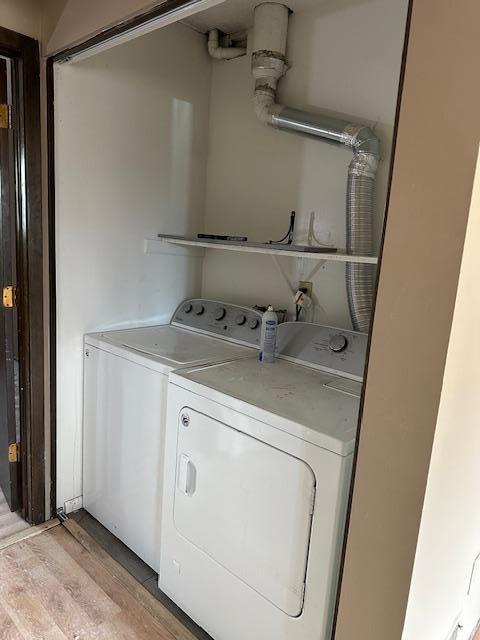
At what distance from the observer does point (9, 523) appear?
2176 mm

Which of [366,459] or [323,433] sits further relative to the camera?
[323,433]

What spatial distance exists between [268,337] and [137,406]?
65cm

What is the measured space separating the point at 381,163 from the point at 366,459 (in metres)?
1.34

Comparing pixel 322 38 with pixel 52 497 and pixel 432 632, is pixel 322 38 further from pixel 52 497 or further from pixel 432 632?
pixel 52 497

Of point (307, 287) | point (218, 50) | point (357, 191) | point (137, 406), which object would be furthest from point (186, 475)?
point (218, 50)

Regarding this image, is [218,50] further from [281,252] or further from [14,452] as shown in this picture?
[14,452]

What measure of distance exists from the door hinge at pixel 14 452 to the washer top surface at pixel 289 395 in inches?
42.4

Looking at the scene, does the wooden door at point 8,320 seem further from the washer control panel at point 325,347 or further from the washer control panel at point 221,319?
the washer control panel at point 325,347

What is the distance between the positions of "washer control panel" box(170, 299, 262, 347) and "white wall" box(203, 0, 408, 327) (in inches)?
6.2

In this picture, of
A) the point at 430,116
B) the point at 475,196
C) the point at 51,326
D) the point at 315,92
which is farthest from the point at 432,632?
the point at 315,92

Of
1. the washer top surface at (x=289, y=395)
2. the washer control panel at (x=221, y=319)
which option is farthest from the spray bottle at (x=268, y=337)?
the washer control panel at (x=221, y=319)

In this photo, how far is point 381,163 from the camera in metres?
1.86

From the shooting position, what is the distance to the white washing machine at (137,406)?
1.84 metres

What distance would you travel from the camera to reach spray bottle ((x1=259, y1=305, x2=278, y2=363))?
192 centimetres
